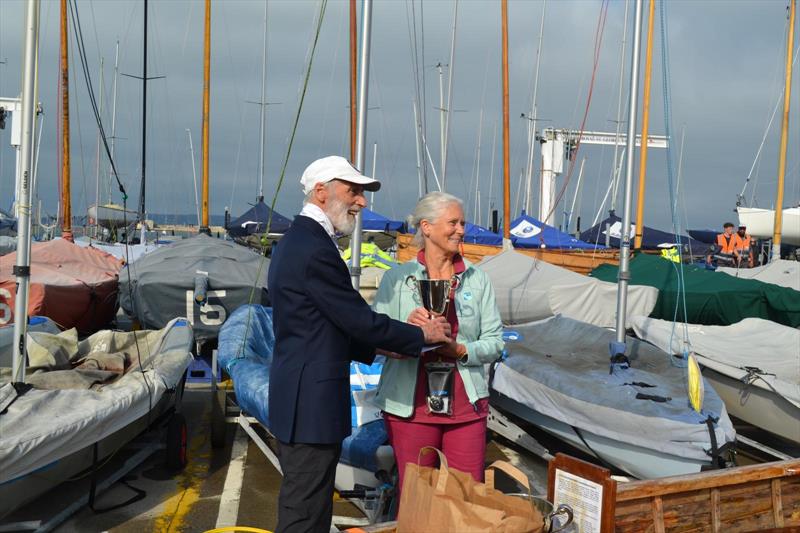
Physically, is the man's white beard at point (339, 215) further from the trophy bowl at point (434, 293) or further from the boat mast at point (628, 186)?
the boat mast at point (628, 186)

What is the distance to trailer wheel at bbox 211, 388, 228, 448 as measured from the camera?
5970 mm

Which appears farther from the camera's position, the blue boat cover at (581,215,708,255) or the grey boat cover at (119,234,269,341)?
the blue boat cover at (581,215,708,255)

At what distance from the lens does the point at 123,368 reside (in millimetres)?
6254

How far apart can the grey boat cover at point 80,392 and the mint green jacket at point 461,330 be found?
192cm

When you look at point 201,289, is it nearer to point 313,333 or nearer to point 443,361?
point 443,361

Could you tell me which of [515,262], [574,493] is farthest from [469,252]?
[574,493]

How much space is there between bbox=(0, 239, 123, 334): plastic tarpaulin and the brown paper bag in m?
6.00

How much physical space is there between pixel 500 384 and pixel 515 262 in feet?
16.4

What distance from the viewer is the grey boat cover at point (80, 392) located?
3910 millimetres

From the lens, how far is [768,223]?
2762 cm

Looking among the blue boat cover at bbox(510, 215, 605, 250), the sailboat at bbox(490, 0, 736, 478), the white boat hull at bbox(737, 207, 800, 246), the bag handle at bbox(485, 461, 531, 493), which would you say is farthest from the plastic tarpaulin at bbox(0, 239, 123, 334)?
the white boat hull at bbox(737, 207, 800, 246)

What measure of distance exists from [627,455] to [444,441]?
2.27 metres

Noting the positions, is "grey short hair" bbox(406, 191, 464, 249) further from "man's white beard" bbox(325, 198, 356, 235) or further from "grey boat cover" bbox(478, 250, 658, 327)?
"grey boat cover" bbox(478, 250, 658, 327)

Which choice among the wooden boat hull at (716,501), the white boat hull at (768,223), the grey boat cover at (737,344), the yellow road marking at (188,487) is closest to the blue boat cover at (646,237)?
the white boat hull at (768,223)
